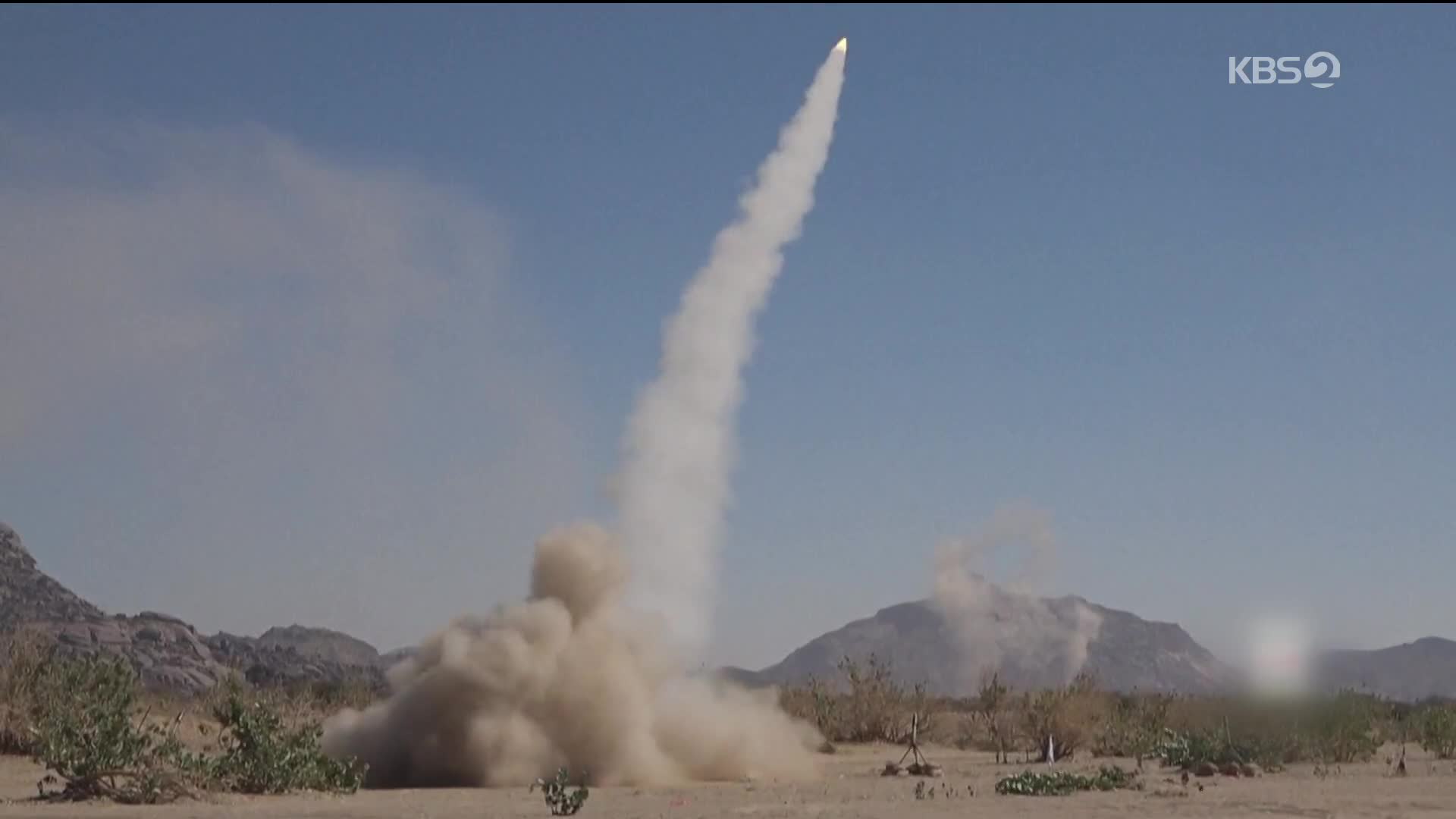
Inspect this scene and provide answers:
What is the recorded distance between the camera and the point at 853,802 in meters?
19.7

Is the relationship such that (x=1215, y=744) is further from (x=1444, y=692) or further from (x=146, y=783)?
(x=1444, y=692)

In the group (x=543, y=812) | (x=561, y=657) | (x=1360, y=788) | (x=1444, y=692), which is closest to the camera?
(x=543, y=812)

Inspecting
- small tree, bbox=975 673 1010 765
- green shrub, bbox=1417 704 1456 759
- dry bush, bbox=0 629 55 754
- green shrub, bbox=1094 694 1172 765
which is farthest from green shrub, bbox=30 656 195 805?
green shrub, bbox=1417 704 1456 759

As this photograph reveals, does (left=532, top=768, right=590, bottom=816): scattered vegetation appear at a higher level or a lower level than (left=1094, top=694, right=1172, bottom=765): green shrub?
lower

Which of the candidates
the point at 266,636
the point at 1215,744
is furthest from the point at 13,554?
the point at 1215,744

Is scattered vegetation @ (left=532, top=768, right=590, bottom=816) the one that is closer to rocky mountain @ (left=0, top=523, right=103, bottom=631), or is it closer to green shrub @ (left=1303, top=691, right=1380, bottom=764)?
green shrub @ (left=1303, top=691, right=1380, bottom=764)

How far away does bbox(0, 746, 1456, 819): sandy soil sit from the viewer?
17688 mm

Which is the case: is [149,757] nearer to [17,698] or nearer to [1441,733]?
[17,698]

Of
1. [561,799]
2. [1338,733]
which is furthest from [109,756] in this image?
[1338,733]

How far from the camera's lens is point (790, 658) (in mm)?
197000

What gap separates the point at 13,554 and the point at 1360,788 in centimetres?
8038

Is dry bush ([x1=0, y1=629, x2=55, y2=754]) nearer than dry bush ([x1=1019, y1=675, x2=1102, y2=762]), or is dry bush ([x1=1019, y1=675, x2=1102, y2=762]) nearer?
dry bush ([x1=0, y1=629, x2=55, y2=754])

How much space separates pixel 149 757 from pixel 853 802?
8.82m

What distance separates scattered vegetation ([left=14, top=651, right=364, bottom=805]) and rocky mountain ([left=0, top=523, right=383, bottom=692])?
149ft
